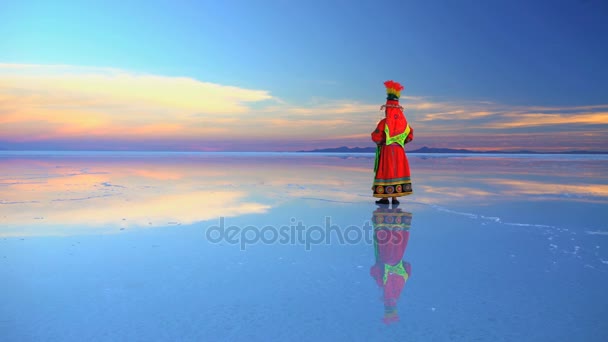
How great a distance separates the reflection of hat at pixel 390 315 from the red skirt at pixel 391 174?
4.49 metres

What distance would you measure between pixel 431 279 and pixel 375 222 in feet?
7.37

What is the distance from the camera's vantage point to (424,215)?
559 cm

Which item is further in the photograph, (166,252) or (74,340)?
(166,252)

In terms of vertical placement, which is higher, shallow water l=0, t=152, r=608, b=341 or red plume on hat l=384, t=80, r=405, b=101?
red plume on hat l=384, t=80, r=405, b=101

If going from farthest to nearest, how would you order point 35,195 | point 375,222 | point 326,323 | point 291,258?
point 35,195 < point 375,222 < point 291,258 < point 326,323

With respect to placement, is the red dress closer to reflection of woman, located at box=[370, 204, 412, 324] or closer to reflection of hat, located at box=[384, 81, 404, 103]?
reflection of hat, located at box=[384, 81, 404, 103]

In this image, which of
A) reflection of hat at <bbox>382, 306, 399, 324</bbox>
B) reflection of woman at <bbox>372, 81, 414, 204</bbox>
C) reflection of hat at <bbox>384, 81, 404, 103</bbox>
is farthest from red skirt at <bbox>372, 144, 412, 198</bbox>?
reflection of hat at <bbox>382, 306, 399, 324</bbox>

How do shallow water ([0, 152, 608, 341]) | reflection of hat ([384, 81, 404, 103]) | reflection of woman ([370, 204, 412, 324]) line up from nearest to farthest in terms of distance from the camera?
shallow water ([0, 152, 608, 341]) → reflection of woman ([370, 204, 412, 324]) → reflection of hat ([384, 81, 404, 103])

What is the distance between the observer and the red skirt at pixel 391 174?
6.86m

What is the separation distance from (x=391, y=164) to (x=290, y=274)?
14.1 feet

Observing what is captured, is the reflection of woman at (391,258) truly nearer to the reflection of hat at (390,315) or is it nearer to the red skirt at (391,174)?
the reflection of hat at (390,315)

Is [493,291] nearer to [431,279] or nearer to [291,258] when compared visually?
[431,279]

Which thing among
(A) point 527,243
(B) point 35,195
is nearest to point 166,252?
(A) point 527,243

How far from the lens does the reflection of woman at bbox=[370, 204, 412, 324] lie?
8.36 feet
